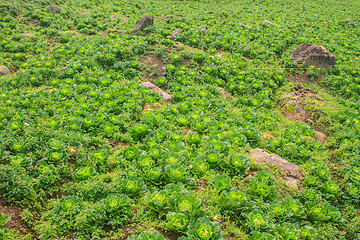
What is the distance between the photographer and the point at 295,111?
848 cm

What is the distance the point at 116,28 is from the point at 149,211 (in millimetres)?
11779

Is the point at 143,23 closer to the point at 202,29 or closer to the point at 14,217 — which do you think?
the point at 202,29

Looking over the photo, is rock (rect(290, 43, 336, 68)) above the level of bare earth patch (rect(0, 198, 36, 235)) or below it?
above

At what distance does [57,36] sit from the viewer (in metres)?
12.1

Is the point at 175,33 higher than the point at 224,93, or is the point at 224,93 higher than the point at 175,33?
the point at 175,33

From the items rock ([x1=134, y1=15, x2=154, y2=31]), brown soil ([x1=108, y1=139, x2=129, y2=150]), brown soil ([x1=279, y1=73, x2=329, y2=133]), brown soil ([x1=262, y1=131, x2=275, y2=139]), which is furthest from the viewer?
rock ([x1=134, y1=15, x2=154, y2=31])

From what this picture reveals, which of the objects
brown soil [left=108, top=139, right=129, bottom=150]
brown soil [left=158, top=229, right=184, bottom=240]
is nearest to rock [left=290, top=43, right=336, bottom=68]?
brown soil [left=108, top=139, right=129, bottom=150]

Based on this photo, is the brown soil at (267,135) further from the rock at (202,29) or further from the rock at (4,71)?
the rock at (4,71)

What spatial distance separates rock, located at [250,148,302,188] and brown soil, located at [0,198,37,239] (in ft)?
16.1

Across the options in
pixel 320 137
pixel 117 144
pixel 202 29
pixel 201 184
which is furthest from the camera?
pixel 202 29

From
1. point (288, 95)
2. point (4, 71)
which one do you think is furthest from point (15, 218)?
point (288, 95)

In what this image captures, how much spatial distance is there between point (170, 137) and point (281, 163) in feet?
9.29

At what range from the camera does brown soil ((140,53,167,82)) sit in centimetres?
932

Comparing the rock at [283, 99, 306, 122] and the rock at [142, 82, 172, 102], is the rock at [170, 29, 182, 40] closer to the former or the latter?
the rock at [142, 82, 172, 102]
